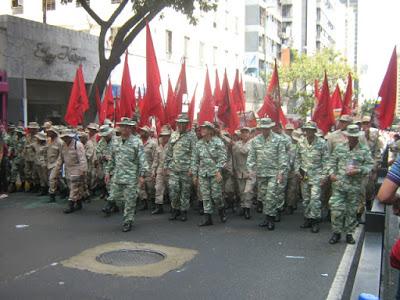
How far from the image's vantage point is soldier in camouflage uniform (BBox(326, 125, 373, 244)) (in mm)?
7746

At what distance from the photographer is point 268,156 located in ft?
30.4

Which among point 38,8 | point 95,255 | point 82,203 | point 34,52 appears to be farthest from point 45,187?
point 38,8

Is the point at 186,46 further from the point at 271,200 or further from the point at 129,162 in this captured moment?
the point at 271,200

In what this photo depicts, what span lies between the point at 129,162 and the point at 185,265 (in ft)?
9.04

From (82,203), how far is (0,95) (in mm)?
9311

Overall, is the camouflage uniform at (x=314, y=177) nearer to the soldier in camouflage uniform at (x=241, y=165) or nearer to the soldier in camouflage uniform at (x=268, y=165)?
the soldier in camouflage uniform at (x=268, y=165)

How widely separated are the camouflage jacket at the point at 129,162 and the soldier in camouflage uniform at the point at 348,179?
10.5 ft

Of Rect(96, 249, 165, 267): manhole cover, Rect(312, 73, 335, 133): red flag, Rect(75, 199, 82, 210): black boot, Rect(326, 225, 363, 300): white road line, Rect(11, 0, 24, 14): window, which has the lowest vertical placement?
Rect(326, 225, 363, 300): white road line

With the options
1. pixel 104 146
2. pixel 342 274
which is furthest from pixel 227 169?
pixel 342 274

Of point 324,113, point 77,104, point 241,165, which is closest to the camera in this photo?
point 241,165

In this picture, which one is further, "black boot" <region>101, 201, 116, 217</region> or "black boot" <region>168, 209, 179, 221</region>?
"black boot" <region>101, 201, 116, 217</region>

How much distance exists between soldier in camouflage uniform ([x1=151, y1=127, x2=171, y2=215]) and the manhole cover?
3073 mm

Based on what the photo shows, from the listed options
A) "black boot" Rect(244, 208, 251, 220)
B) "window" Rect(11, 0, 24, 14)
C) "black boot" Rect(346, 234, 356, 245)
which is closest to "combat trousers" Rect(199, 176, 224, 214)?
"black boot" Rect(244, 208, 251, 220)

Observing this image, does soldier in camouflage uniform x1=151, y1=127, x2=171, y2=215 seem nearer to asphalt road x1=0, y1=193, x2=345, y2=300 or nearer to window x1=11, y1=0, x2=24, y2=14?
asphalt road x1=0, y1=193, x2=345, y2=300
